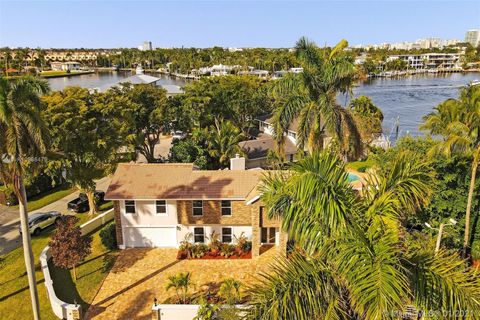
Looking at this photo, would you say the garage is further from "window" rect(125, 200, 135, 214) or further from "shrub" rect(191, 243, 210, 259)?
"shrub" rect(191, 243, 210, 259)

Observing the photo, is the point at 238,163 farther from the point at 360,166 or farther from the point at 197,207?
the point at 360,166

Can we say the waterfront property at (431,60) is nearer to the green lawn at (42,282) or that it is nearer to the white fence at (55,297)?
the green lawn at (42,282)

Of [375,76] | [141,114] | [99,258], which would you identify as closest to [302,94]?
[99,258]

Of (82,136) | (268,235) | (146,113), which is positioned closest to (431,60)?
(146,113)

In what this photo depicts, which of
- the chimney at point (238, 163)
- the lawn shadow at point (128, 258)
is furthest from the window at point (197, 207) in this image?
the chimney at point (238, 163)

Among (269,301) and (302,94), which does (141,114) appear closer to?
(302,94)

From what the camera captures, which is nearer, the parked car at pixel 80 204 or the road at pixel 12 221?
the road at pixel 12 221

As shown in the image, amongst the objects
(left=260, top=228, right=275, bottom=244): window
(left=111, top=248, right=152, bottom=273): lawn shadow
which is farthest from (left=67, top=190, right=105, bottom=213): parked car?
(left=260, top=228, right=275, bottom=244): window
